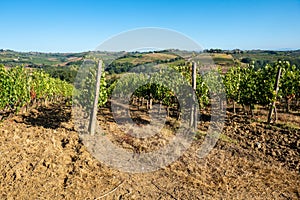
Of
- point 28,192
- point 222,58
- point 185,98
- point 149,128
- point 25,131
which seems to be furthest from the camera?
point 222,58

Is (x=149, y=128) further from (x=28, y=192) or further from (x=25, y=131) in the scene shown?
(x=28, y=192)

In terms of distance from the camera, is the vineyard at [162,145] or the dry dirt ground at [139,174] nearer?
the dry dirt ground at [139,174]

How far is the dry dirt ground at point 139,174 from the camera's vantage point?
6734 millimetres

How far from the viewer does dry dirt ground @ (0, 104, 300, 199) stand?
673 centimetres

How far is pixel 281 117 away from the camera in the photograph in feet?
58.8

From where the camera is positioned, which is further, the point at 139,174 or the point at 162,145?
the point at 162,145

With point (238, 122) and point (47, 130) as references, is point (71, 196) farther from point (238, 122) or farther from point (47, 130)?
point (238, 122)

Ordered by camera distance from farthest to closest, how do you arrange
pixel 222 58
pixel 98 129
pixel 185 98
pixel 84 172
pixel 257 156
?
pixel 222 58 < pixel 185 98 < pixel 98 129 < pixel 257 156 < pixel 84 172

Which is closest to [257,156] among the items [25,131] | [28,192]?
[28,192]

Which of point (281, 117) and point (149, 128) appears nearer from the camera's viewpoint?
point (149, 128)

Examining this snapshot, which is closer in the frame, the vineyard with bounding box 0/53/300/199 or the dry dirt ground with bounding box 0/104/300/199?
the dry dirt ground with bounding box 0/104/300/199

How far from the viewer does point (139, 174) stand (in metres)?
7.98

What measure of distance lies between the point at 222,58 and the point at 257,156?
59.2 metres

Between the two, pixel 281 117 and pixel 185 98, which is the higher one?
pixel 185 98
